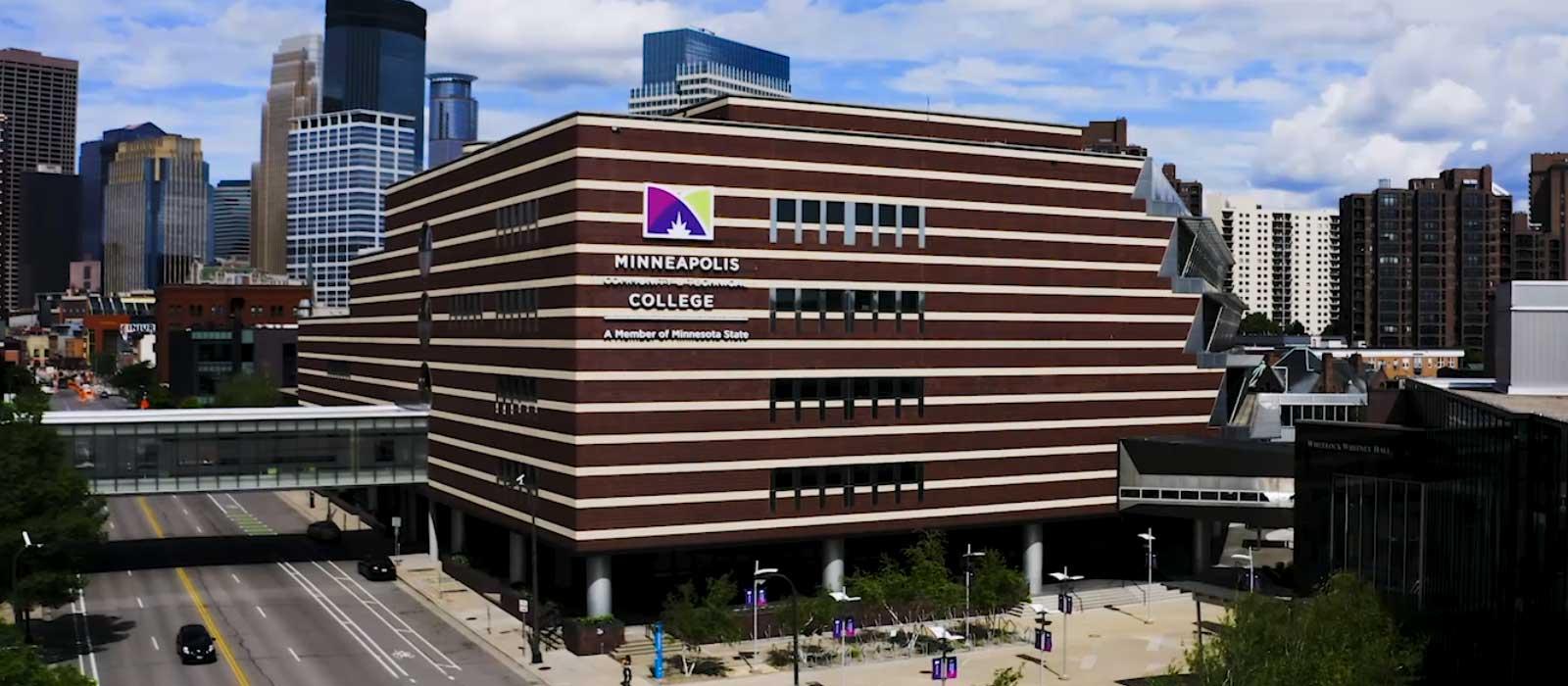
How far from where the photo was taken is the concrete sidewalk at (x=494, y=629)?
65938mm

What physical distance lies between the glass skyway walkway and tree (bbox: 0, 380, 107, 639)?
15.8 meters

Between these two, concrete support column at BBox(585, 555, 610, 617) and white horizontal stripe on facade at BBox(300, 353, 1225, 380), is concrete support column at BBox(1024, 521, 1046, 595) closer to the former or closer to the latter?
white horizontal stripe on facade at BBox(300, 353, 1225, 380)

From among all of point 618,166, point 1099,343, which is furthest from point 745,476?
point 1099,343

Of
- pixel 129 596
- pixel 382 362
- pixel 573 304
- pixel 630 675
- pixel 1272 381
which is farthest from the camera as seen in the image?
pixel 1272 381

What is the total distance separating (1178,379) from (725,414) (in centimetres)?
3056

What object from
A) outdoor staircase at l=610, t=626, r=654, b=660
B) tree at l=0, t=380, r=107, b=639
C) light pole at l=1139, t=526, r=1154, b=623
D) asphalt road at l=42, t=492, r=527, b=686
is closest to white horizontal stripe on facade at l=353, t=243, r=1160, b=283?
light pole at l=1139, t=526, r=1154, b=623

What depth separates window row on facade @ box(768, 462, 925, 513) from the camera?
2992 inches

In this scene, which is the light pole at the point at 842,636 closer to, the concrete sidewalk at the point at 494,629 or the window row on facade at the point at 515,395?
the concrete sidewalk at the point at 494,629

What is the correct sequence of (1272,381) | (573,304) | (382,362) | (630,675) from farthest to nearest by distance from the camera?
(1272,381) → (382,362) → (573,304) → (630,675)

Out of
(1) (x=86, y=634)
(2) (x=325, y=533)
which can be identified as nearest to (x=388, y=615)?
(1) (x=86, y=634)

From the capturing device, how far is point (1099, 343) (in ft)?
283

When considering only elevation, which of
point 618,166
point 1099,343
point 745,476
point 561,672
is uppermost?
point 618,166

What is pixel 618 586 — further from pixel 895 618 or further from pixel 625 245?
pixel 625 245

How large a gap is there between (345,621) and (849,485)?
86.2 feet
